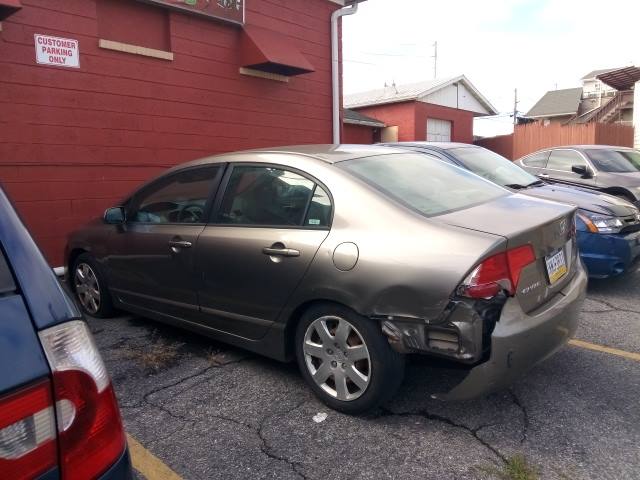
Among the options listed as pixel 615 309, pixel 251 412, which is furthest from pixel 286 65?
pixel 251 412

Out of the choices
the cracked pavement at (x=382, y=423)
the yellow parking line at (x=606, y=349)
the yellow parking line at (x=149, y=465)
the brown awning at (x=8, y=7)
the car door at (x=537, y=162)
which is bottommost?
the yellow parking line at (x=149, y=465)

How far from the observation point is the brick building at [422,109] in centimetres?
2039

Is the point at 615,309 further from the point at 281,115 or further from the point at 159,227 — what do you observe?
the point at 281,115

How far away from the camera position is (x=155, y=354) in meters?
3.85

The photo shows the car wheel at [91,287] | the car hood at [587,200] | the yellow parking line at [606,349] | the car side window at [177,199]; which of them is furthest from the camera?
the car hood at [587,200]

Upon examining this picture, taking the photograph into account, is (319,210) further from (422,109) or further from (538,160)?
(422,109)

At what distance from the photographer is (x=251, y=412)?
120 inches

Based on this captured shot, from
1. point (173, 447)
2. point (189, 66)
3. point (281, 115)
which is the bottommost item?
point (173, 447)

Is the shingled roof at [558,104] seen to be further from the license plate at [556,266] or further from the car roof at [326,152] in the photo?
the license plate at [556,266]

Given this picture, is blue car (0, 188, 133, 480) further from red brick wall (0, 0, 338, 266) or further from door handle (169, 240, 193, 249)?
red brick wall (0, 0, 338, 266)

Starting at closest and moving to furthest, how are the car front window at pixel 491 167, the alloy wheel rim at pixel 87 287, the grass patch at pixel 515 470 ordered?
the grass patch at pixel 515 470 → the alloy wheel rim at pixel 87 287 → the car front window at pixel 491 167

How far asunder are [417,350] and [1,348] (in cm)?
192

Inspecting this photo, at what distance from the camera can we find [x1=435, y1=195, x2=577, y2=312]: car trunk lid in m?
2.69

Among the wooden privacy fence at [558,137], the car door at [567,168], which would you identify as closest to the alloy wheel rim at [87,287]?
the car door at [567,168]
